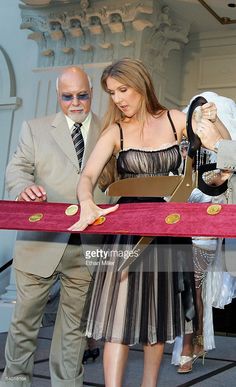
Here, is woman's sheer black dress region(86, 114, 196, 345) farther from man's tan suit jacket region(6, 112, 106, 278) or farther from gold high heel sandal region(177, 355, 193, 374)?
gold high heel sandal region(177, 355, 193, 374)

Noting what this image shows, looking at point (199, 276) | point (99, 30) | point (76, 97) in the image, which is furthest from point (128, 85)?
point (99, 30)

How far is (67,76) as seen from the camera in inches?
104

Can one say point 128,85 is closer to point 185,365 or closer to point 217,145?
point 217,145

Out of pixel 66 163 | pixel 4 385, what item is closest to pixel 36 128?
pixel 66 163

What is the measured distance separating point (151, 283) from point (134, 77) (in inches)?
30.1

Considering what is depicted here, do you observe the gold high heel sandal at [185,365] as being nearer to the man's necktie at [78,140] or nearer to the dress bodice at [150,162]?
the man's necktie at [78,140]

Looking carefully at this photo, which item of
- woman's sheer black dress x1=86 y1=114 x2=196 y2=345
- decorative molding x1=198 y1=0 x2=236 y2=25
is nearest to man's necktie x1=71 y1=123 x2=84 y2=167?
woman's sheer black dress x1=86 y1=114 x2=196 y2=345

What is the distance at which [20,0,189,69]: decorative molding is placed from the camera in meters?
6.82

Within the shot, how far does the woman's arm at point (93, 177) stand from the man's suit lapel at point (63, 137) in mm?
387

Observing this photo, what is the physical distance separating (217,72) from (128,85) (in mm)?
5522

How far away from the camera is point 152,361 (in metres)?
2.30

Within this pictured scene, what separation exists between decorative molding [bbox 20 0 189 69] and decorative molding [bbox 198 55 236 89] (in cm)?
46

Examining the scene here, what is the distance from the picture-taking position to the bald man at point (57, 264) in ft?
8.41

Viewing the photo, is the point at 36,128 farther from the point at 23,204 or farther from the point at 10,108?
the point at 10,108
